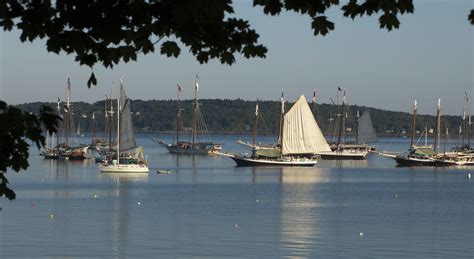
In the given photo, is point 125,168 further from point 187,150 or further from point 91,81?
point 91,81

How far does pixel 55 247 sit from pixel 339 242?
34.5 ft

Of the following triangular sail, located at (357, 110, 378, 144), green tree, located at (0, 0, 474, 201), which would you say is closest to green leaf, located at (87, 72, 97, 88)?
green tree, located at (0, 0, 474, 201)

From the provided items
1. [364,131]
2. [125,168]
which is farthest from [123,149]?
[364,131]

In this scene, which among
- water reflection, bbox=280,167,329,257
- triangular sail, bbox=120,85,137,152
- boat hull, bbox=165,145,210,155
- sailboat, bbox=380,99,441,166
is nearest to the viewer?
water reflection, bbox=280,167,329,257

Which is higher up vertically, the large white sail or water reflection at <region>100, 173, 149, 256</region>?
the large white sail

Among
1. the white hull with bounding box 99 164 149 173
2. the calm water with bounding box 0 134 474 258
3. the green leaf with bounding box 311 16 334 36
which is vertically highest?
the green leaf with bounding box 311 16 334 36

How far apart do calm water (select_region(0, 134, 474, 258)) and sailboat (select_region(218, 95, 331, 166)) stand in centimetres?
1094

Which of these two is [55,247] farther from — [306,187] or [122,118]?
[122,118]

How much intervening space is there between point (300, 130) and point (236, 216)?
58.2 m

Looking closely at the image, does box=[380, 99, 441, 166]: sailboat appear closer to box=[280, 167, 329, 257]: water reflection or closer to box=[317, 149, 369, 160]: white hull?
box=[317, 149, 369, 160]: white hull

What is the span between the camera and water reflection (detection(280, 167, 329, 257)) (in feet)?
131

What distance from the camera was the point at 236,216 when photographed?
5284 cm

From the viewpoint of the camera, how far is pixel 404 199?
69.2 m

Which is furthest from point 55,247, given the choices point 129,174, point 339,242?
point 129,174
